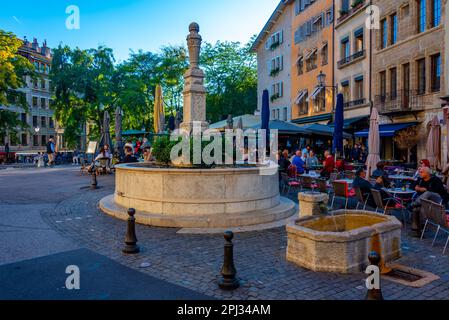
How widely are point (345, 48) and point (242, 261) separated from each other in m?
27.8

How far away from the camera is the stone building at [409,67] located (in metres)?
20.2

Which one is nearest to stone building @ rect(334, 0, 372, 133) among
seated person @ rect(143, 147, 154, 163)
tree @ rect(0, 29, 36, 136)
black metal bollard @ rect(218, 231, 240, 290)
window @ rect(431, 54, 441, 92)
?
window @ rect(431, 54, 441, 92)

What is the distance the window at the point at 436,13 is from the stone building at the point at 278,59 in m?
18.2

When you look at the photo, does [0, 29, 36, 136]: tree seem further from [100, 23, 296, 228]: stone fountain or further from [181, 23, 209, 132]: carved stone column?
[100, 23, 296, 228]: stone fountain

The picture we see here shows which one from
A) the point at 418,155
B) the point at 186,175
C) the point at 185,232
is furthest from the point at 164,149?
the point at 418,155

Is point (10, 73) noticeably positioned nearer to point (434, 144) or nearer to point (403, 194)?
point (434, 144)

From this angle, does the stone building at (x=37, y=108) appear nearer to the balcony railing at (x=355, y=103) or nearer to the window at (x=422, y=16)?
the balcony railing at (x=355, y=103)

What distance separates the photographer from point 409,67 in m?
22.4

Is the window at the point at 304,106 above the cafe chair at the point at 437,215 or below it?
above

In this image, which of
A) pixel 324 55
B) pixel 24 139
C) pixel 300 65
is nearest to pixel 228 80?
pixel 300 65

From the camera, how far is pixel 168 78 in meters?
42.7

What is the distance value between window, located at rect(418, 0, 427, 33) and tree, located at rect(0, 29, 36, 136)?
96.5 ft

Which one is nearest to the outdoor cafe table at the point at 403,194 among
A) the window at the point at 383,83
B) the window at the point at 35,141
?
the window at the point at 383,83
